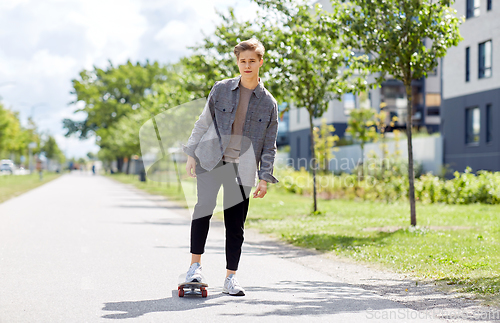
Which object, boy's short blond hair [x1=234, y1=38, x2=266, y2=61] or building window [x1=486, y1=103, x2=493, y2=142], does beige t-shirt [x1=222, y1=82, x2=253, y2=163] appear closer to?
boy's short blond hair [x1=234, y1=38, x2=266, y2=61]

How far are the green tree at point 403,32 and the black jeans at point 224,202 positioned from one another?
18.7 ft

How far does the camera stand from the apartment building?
24.1 meters

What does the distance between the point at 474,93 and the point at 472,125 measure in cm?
149

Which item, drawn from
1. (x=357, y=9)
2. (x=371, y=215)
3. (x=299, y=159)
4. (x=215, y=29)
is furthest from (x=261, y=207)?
(x=299, y=159)

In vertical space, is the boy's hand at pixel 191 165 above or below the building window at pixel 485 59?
below

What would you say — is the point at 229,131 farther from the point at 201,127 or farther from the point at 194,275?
the point at 194,275

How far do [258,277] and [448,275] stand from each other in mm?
2065

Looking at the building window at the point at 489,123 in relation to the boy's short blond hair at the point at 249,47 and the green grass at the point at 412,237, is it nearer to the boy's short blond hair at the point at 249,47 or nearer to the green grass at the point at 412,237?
the green grass at the point at 412,237

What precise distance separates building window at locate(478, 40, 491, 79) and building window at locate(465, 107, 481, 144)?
1.63 m

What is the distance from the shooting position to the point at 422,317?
14.0 ft

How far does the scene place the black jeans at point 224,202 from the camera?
477cm

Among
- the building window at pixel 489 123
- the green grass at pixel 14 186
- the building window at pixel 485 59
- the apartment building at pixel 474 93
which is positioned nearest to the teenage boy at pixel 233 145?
the green grass at pixel 14 186

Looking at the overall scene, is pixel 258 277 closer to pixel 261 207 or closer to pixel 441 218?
pixel 441 218

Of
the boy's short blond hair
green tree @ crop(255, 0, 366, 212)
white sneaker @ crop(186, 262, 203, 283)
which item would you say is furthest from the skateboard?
green tree @ crop(255, 0, 366, 212)
